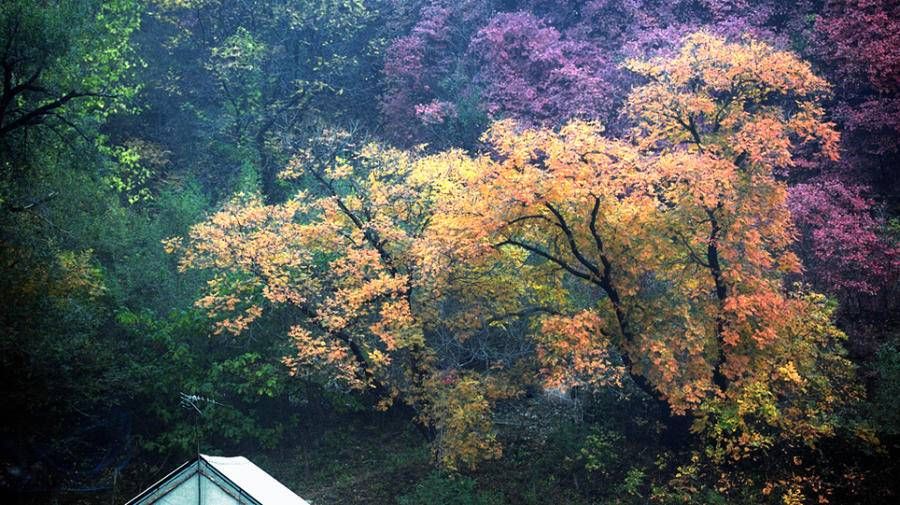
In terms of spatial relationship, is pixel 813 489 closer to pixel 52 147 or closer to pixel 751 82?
pixel 751 82

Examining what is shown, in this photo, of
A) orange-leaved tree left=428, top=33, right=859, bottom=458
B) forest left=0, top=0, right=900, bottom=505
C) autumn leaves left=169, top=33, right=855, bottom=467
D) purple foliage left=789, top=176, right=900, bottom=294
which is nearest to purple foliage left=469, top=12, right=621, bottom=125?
forest left=0, top=0, right=900, bottom=505

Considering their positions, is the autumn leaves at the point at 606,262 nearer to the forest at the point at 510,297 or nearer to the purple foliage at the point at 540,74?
the forest at the point at 510,297

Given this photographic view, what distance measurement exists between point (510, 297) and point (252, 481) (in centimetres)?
609

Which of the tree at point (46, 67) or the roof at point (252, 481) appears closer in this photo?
the roof at point (252, 481)

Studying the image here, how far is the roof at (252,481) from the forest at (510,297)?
3.14 m

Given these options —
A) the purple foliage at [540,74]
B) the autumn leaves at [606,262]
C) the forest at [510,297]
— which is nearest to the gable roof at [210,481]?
the forest at [510,297]

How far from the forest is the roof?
3.14 meters

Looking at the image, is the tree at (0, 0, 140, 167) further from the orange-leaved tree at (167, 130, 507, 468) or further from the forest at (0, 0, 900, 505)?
the orange-leaved tree at (167, 130, 507, 468)

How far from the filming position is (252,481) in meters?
9.63

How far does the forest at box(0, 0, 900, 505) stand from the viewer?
12273mm

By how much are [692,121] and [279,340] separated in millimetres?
10216

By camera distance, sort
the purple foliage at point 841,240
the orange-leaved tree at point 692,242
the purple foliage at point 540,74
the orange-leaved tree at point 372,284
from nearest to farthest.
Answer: the orange-leaved tree at point 692,242
the orange-leaved tree at point 372,284
the purple foliage at point 841,240
the purple foliage at point 540,74

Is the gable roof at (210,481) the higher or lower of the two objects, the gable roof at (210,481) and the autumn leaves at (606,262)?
the lower

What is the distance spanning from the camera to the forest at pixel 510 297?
12273mm
